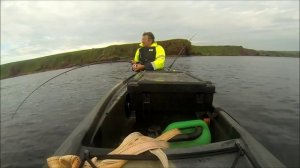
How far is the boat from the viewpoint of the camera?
3451 mm

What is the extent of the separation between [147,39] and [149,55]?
26.3 inches

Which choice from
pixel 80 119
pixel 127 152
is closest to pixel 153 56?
pixel 80 119

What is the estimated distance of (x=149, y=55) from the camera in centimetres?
1025

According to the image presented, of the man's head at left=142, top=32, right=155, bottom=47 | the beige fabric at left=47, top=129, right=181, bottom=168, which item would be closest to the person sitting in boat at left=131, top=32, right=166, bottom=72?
the man's head at left=142, top=32, right=155, bottom=47

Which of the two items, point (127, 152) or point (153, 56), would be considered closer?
point (127, 152)

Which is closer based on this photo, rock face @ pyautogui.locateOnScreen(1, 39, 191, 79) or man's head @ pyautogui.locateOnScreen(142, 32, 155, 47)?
man's head @ pyautogui.locateOnScreen(142, 32, 155, 47)

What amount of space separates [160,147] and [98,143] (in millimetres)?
2272

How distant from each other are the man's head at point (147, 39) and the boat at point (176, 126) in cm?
280

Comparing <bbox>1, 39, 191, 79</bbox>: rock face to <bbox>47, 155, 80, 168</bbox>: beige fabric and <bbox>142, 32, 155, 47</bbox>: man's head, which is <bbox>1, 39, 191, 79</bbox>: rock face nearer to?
<bbox>142, 32, 155, 47</bbox>: man's head

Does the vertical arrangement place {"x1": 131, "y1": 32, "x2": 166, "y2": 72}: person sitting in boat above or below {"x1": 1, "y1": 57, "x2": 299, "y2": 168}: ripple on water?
above

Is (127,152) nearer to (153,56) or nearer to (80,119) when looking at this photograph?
(153,56)

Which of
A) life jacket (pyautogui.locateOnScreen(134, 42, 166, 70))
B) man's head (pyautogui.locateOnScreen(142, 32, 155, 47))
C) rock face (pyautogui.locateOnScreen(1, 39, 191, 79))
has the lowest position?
rock face (pyautogui.locateOnScreen(1, 39, 191, 79))

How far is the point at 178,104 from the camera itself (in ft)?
19.8

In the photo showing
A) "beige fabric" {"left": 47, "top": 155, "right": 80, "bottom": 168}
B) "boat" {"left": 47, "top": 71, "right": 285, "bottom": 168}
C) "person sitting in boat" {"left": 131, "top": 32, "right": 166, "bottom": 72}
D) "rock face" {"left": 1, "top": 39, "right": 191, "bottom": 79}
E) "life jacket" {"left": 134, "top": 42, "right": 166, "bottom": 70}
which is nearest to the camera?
"beige fabric" {"left": 47, "top": 155, "right": 80, "bottom": 168}
